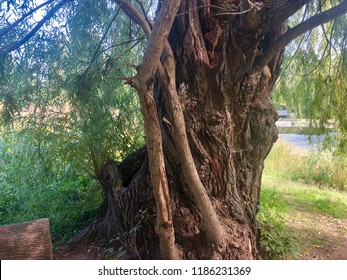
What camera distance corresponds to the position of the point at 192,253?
243 cm

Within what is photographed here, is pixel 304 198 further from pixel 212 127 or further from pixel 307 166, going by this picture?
pixel 212 127

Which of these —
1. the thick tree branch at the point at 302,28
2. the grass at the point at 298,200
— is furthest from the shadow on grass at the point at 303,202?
the thick tree branch at the point at 302,28

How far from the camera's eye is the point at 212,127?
2.57 meters

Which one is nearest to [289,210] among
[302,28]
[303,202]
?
[303,202]

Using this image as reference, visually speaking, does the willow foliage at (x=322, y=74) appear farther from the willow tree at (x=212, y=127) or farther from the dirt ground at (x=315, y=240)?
the willow tree at (x=212, y=127)

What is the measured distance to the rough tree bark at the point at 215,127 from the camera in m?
2.35

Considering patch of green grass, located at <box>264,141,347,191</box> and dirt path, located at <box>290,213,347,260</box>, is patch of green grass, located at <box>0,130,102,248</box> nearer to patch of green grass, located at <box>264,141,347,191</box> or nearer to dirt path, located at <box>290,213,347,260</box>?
dirt path, located at <box>290,213,347,260</box>

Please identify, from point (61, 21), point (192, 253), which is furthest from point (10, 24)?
point (192, 253)

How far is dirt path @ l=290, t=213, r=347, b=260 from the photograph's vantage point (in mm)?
3254

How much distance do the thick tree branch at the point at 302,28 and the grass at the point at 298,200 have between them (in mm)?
1534

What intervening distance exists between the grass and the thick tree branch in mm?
1534

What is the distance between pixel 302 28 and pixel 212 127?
882 mm

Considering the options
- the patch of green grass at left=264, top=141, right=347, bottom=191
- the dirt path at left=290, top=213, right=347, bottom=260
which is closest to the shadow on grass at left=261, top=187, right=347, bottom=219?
the dirt path at left=290, top=213, right=347, bottom=260

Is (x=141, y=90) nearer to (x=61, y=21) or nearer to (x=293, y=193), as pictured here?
(x=61, y=21)
